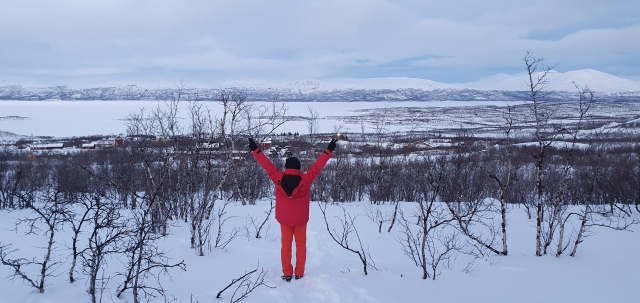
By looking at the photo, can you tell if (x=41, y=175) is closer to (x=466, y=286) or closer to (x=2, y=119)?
(x=466, y=286)

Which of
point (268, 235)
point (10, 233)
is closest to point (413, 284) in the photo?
point (268, 235)

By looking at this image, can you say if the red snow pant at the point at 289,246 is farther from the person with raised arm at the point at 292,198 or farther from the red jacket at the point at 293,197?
the red jacket at the point at 293,197

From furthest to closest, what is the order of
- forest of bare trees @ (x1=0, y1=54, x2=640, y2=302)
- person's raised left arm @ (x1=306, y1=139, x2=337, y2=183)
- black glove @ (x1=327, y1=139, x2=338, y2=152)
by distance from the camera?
1. black glove @ (x1=327, y1=139, x2=338, y2=152)
2. person's raised left arm @ (x1=306, y1=139, x2=337, y2=183)
3. forest of bare trees @ (x1=0, y1=54, x2=640, y2=302)

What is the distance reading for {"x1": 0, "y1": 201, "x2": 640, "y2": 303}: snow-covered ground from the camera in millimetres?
3947

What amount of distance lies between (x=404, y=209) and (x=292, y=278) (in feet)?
27.6

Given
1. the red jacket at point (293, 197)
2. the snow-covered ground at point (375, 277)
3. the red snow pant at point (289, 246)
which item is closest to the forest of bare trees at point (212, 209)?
→ the snow-covered ground at point (375, 277)

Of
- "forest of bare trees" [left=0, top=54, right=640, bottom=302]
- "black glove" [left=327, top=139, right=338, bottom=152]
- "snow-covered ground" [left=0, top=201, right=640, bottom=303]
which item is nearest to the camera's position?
"forest of bare trees" [left=0, top=54, right=640, bottom=302]

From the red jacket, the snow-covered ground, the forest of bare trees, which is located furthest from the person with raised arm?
the forest of bare trees

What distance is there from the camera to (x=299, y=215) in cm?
429

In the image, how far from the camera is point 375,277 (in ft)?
15.1

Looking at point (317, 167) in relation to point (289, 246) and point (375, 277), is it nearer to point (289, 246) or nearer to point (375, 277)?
point (289, 246)

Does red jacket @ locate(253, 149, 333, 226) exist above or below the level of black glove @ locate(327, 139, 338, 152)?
below

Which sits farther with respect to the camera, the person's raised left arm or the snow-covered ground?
the person's raised left arm

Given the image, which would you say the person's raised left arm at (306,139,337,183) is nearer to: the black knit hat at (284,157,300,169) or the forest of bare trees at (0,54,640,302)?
the black knit hat at (284,157,300,169)
